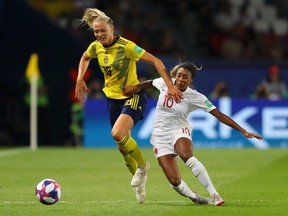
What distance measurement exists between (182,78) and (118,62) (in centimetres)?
111

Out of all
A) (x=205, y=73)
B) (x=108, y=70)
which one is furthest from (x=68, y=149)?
(x=108, y=70)

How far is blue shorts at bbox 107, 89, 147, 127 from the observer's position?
11.4 m

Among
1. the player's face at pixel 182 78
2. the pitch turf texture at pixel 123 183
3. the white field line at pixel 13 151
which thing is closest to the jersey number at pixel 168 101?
the player's face at pixel 182 78

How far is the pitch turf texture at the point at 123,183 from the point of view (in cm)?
1023

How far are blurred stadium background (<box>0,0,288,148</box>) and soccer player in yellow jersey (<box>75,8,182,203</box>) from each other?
10589 millimetres

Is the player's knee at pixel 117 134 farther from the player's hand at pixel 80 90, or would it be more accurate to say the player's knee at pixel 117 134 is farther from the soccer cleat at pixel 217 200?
the soccer cleat at pixel 217 200

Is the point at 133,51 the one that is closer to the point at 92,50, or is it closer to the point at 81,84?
the point at 92,50

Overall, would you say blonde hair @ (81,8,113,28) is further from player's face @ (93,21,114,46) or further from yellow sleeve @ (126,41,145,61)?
yellow sleeve @ (126,41,145,61)

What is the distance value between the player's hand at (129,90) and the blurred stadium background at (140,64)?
10819 mm

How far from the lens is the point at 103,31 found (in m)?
11.1

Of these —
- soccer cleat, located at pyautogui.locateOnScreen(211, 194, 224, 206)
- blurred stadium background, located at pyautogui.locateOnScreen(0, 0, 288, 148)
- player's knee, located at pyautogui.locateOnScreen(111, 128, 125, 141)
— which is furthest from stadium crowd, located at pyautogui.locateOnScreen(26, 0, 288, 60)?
soccer cleat, located at pyautogui.locateOnScreen(211, 194, 224, 206)

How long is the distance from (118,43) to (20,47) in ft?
46.4

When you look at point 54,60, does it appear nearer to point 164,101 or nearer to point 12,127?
point 12,127

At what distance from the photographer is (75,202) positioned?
36.3 ft
